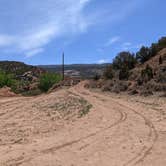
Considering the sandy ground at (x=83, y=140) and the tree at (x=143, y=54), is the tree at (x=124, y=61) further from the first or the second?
the sandy ground at (x=83, y=140)

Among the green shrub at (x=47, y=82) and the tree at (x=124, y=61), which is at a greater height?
the tree at (x=124, y=61)

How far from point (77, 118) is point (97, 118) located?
0.90 m

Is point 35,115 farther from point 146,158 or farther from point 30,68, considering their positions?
point 30,68

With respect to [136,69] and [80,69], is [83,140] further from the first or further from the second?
[80,69]

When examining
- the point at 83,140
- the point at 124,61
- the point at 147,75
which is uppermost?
the point at 124,61

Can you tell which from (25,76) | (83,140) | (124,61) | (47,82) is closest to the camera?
(83,140)

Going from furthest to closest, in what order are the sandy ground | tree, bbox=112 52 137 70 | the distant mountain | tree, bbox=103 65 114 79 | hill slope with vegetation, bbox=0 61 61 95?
the distant mountain < hill slope with vegetation, bbox=0 61 61 95 < tree, bbox=112 52 137 70 < tree, bbox=103 65 114 79 < the sandy ground

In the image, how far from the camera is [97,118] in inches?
650

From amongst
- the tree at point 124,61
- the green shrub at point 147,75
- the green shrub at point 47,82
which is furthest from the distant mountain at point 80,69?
the green shrub at point 147,75

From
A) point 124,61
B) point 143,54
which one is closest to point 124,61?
point 124,61

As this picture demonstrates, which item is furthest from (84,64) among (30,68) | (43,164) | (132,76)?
(43,164)

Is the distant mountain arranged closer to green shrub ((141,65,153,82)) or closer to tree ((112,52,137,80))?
tree ((112,52,137,80))

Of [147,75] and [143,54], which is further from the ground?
[143,54]

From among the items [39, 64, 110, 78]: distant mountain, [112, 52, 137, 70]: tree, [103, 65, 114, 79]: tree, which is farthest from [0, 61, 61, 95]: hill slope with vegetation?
[103, 65, 114, 79]: tree
